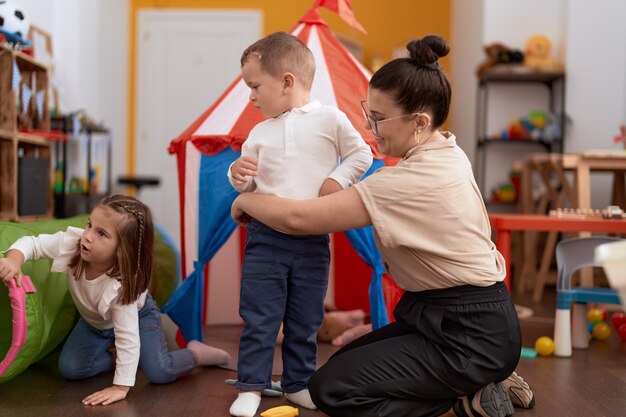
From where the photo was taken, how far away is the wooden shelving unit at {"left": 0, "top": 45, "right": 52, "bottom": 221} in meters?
3.20

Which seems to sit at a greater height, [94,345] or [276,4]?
[276,4]

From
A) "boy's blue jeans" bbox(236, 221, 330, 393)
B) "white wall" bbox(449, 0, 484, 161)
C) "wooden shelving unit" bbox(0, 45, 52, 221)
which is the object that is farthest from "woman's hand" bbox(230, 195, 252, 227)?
"white wall" bbox(449, 0, 484, 161)

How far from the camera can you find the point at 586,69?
5145 mm

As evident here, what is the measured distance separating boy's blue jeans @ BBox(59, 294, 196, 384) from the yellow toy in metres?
0.44

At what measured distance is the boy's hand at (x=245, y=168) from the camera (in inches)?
74.1

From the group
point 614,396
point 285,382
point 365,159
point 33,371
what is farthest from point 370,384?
point 33,371

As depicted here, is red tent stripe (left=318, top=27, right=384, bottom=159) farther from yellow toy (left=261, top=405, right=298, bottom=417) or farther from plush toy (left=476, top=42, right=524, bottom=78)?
plush toy (left=476, top=42, right=524, bottom=78)

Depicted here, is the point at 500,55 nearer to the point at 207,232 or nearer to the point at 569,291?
the point at 569,291

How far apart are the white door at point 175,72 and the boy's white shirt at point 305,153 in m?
5.06

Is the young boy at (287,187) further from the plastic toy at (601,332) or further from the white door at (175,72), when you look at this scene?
the white door at (175,72)

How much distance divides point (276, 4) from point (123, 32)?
1.46 m

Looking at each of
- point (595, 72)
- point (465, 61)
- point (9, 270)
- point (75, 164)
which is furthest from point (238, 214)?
point (465, 61)

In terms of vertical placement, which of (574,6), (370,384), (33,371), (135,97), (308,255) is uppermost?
(574,6)

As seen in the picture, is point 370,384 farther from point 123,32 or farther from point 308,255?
point 123,32
